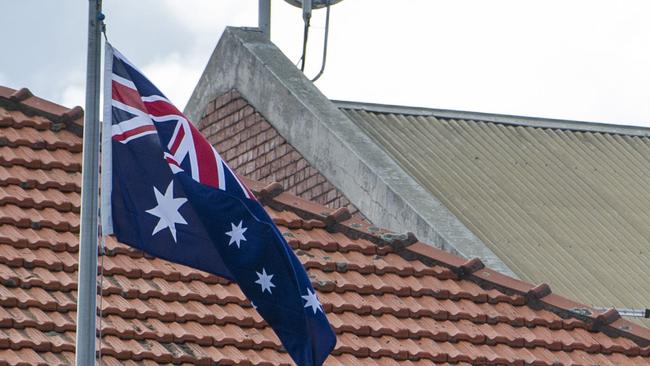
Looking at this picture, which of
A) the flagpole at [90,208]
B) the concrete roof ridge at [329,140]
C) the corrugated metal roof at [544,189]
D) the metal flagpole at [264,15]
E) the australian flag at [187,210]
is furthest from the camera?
the metal flagpole at [264,15]

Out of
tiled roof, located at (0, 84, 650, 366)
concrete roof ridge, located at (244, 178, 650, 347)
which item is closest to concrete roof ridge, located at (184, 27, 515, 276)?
concrete roof ridge, located at (244, 178, 650, 347)

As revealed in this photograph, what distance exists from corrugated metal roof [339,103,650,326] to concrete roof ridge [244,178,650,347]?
1.20 m

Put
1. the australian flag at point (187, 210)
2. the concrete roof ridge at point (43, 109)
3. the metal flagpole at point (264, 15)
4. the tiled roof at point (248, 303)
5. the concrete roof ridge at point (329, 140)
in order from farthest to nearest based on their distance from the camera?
the metal flagpole at point (264, 15), the concrete roof ridge at point (329, 140), the concrete roof ridge at point (43, 109), the tiled roof at point (248, 303), the australian flag at point (187, 210)

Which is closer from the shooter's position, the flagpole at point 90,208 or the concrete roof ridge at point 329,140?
the flagpole at point 90,208

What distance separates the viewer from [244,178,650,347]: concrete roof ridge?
13.0 metres

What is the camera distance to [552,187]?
16266mm

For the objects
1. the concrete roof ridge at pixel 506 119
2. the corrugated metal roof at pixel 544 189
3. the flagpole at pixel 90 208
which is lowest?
the flagpole at pixel 90 208

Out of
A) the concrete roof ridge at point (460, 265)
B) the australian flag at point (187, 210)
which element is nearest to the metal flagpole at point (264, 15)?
the concrete roof ridge at point (460, 265)

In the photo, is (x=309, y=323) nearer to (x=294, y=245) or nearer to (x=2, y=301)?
(x=2, y=301)

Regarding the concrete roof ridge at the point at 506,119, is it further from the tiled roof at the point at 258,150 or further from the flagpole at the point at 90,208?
the flagpole at the point at 90,208

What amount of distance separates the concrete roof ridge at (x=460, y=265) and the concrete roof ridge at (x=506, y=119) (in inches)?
134

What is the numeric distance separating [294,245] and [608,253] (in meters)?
3.82

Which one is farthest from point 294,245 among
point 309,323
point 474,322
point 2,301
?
point 309,323

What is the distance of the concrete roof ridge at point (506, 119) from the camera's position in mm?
16688
